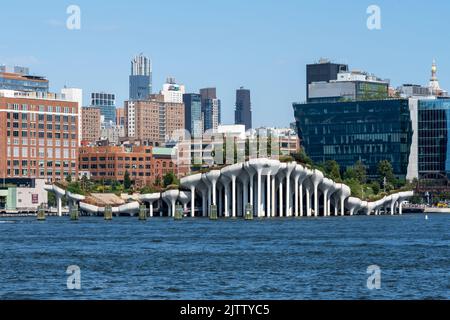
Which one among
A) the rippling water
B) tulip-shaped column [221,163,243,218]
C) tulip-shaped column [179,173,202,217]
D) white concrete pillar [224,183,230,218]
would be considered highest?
tulip-shaped column [221,163,243,218]

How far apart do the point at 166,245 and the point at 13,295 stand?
1621 inches

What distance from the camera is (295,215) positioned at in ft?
559

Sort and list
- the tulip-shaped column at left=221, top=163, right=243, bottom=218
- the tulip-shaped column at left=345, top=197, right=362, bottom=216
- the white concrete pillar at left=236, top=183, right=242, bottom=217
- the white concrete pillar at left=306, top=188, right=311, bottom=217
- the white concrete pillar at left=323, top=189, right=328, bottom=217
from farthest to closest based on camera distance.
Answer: the tulip-shaped column at left=345, top=197, right=362, bottom=216 → the white concrete pillar at left=323, top=189, right=328, bottom=217 → the white concrete pillar at left=306, top=188, right=311, bottom=217 → the white concrete pillar at left=236, top=183, right=242, bottom=217 → the tulip-shaped column at left=221, top=163, right=243, bottom=218

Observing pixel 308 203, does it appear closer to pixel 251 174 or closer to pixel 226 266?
pixel 251 174

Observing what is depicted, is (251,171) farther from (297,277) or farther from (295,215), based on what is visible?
(297,277)

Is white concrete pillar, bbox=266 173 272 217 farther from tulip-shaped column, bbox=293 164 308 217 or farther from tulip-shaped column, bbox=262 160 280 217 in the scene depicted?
tulip-shaped column, bbox=293 164 308 217

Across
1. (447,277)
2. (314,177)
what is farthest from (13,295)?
(314,177)

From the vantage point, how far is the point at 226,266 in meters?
58.7

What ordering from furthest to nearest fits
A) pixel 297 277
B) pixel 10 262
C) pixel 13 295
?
pixel 10 262
pixel 297 277
pixel 13 295

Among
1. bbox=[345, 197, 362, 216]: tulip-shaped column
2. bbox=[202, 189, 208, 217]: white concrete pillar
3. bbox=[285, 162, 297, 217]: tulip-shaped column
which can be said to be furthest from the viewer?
bbox=[345, 197, 362, 216]: tulip-shaped column

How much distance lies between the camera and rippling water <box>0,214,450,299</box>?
43062mm

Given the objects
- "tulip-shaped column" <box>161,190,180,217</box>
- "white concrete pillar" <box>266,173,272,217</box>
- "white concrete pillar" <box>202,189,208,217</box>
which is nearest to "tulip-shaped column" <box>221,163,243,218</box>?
"white concrete pillar" <box>266,173,272,217</box>

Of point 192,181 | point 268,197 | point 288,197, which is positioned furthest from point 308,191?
point 192,181
